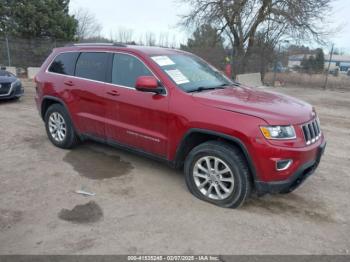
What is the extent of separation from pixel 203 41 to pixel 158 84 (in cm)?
2228

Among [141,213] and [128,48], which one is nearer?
[141,213]

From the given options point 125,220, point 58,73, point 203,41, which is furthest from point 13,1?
point 125,220

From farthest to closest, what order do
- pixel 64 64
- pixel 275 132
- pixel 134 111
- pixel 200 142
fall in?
1. pixel 64 64
2. pixel 134 111
3. pixel 200 142
4. pixel 275 132

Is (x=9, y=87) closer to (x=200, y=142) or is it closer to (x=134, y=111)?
(x=134, y=111)

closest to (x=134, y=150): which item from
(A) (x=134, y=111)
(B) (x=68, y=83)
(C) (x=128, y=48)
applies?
(A) (x=134, y=111)

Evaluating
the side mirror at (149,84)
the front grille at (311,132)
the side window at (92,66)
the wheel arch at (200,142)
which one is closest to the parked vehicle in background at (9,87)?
the side window at (92,66)

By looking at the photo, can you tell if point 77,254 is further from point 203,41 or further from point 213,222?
point 203,41

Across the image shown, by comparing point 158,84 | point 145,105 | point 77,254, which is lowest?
point 77,254

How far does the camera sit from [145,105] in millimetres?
4160

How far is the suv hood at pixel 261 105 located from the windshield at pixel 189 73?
24 centimetres

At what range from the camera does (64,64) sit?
5.41 metres

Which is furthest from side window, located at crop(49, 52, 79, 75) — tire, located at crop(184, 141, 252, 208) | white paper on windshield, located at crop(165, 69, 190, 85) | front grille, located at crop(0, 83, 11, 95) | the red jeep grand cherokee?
front grille, located at crop(0, 83, 11, 95)

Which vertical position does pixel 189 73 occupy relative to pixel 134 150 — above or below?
above

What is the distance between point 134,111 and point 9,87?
680 cm
